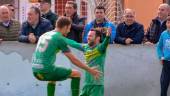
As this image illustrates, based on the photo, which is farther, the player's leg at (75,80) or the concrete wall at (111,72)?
the concrete wall at (111,72)

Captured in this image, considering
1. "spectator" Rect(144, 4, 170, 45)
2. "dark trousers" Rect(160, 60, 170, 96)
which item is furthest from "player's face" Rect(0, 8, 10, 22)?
"dark trousers" Rect(160, 60, 170, 96)

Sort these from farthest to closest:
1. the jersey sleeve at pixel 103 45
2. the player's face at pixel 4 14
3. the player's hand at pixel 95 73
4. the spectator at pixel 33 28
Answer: the player's face at pixel 4 14 → the spectator at pixel 33 28 → the jersey sleeve at pixel 103 45 → the player's hand at pixel 95 73

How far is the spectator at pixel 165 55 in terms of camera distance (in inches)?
535

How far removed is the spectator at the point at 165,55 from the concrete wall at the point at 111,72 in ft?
1.45

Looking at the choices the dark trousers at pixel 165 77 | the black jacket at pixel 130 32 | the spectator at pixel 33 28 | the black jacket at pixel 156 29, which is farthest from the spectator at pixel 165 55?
the spectator at pixel 33 28

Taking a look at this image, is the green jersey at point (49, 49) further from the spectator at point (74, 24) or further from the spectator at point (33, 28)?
the spectator at point (74, 24)

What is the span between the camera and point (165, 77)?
13742mm

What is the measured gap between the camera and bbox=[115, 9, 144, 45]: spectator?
46.0ft

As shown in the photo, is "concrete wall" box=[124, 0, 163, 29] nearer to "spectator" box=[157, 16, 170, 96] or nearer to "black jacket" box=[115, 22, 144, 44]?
"black jacket" box=[115, 22, 144, 44]

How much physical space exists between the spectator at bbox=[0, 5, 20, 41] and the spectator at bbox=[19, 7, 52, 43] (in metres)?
0.19

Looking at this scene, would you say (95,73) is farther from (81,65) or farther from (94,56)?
(94,56)

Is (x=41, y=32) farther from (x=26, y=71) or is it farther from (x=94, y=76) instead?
(x=94, y=76)

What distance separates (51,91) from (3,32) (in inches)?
102

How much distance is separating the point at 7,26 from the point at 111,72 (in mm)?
2326
